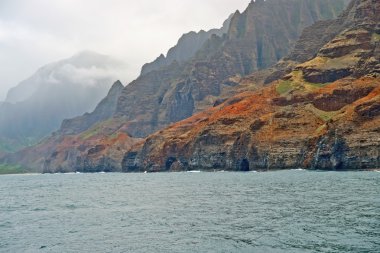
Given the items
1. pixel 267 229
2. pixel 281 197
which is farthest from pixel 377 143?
pixel 267 229

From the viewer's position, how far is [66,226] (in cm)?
6662

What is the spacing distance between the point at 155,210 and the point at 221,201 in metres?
13.1

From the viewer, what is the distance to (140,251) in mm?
47656

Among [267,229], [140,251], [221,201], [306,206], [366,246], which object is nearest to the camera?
[366,246]

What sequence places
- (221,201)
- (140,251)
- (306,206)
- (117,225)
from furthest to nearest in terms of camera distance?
(221,201) → (306,206) → (117,225) → (140,251)

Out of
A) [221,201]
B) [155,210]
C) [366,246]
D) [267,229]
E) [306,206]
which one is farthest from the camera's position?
[221,201]

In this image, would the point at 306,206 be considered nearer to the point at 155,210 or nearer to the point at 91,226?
the point at 155,210

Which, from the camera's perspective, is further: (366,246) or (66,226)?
(66,226)

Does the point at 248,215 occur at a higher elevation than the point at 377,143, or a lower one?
lower

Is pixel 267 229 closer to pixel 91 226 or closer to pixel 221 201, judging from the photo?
pixel 91 226

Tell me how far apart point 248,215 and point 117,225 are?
700 inches

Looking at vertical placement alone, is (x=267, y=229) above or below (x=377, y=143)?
below

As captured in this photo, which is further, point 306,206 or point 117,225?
point 306,206

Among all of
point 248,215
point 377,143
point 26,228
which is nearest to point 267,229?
point 248,215
